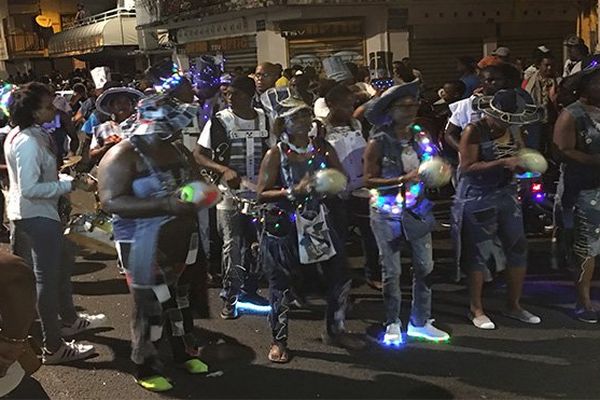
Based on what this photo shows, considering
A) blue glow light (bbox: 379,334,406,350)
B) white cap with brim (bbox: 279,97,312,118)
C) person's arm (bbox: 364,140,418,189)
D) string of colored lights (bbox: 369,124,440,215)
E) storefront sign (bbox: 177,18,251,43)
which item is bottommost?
blue glow light (bbox: 379,334,406,350)

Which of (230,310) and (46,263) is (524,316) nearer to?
(230,310)

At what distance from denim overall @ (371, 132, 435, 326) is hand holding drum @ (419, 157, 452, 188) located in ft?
0.52

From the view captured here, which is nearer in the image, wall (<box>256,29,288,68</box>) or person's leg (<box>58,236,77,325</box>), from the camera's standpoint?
person's leg (<box>58,236,77,325</box>)

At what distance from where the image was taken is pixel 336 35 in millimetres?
16766

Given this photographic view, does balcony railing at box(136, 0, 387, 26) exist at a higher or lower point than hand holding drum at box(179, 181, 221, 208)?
higher

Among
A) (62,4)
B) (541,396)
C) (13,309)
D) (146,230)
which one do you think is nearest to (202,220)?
(146,230)

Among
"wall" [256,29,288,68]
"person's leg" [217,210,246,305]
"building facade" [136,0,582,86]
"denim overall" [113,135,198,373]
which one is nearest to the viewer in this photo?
"denim overall" [113,135,198,373]

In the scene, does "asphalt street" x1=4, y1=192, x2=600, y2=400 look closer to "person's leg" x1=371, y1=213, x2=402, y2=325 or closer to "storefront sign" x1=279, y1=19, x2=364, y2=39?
"person's leg" x1=371, y1=213, x2=402, y2=325

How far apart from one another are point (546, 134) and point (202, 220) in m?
4.26

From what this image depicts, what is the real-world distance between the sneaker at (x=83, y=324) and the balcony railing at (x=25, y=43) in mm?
36246

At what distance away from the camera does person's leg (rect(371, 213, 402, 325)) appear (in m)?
4.75

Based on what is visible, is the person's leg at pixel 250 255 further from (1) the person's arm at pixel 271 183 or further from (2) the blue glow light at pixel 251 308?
(1) the person's arm at pixel 271 183

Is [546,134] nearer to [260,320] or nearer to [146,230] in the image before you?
[260,320]

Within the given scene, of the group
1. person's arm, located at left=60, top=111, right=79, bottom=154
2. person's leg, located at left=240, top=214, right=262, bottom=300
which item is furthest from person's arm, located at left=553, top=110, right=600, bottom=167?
person's arm, located at left=60, top=111, right=79, bottom=154
